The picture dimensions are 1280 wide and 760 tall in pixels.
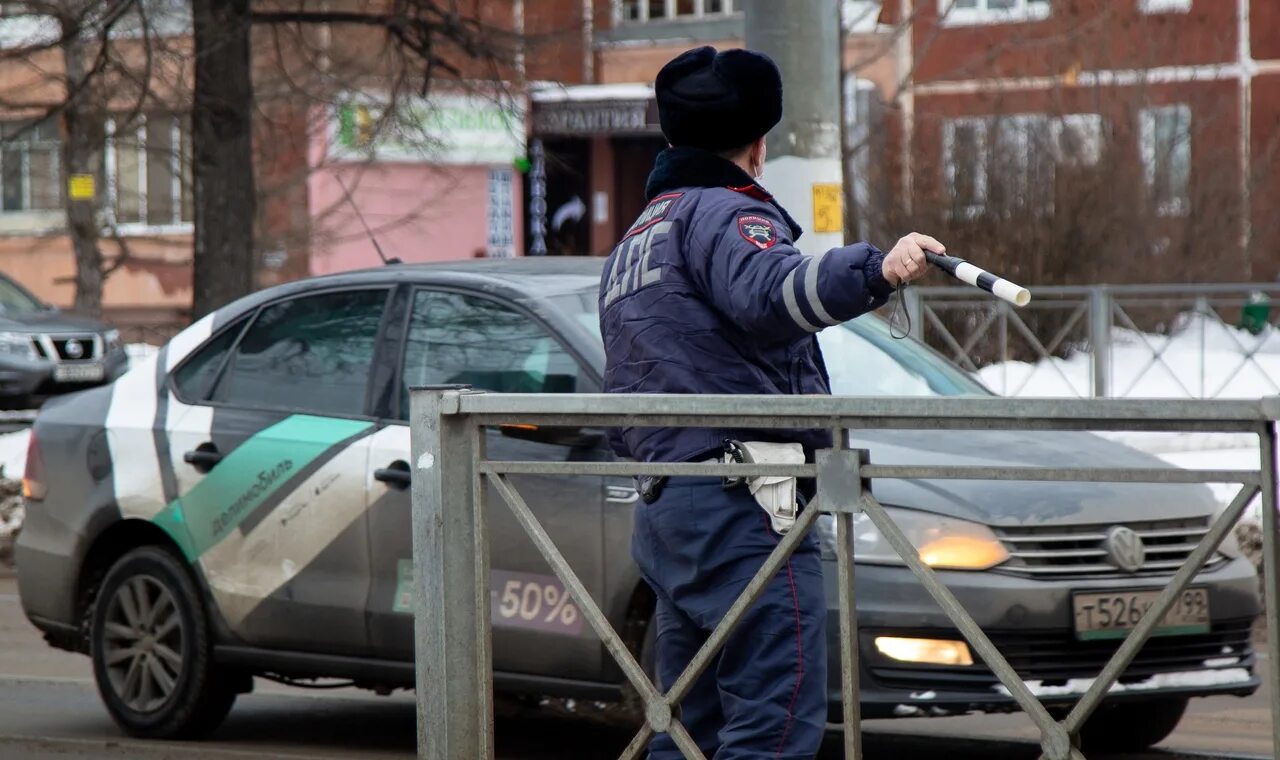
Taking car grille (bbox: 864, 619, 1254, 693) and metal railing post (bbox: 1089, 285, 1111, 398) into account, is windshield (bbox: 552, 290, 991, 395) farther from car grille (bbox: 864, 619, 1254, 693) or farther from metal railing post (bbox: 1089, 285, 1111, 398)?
metal railing post (bbox: 1089, 285, 1111, 398)

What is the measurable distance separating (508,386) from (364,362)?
605mm

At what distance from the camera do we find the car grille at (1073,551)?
18.1 ft

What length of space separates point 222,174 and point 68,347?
511 centimetres

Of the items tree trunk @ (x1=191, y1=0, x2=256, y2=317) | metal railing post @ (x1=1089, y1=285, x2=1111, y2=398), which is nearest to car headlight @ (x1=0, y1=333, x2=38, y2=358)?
tree trunk @ (x1=191, y1=0, x2=256, y2=317)

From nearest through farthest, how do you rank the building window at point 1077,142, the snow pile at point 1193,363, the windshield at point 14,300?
the snow pile at point 1193,363
the building window at point 1077,142
the windshield at point 14,300

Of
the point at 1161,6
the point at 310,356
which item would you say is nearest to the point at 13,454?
the point at 310,356

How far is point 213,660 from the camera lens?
6656mm

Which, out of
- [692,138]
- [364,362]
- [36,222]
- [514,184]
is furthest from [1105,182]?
[36,222]

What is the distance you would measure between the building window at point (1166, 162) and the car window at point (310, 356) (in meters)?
12.9

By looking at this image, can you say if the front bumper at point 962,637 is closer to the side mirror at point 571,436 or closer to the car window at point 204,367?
the side mirror at point 571,436

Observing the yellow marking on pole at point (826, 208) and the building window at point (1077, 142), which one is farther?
the building window at point (1077, 142)

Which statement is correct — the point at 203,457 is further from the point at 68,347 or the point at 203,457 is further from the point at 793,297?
the point at 68,347

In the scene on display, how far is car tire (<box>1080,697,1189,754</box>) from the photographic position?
626cm

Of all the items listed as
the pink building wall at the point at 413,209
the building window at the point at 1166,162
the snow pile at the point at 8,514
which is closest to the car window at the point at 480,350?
the snow pile at the point at 8,514
